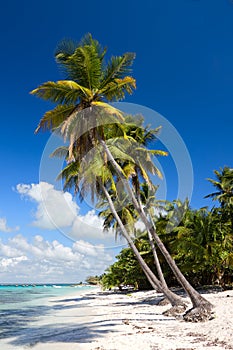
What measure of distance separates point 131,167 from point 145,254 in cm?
1550

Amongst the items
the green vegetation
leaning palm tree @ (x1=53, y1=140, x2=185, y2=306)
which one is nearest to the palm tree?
the green vegetation

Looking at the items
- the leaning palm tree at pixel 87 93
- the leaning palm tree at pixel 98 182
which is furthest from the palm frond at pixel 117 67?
the leaning palm tree at pixel 98 182

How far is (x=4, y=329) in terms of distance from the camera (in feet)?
45.5

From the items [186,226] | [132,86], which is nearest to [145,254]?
[186,226]

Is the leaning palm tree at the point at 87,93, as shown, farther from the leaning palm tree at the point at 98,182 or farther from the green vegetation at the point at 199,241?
the green vegetation at the point at 199,241

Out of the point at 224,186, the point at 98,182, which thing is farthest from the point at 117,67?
the point at 224,186

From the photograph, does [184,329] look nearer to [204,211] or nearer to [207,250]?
[207,250]

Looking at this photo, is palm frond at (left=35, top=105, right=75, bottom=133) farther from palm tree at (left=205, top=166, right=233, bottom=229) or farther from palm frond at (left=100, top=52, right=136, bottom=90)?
palm tree at (left=205, top=166, right=233, bottom=229)

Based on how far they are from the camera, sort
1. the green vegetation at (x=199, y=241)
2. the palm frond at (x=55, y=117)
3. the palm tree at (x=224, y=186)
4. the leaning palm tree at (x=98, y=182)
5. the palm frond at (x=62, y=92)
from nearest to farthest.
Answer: the palm frond at (x=62, y=92), the palm frond at (x=55, y=117), the leaning palm tree at (x=98, y=182), the green vegetation at (x=199, y=241), the palm tree at (x=224, y=186)

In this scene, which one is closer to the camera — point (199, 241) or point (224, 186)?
point (199, 241)

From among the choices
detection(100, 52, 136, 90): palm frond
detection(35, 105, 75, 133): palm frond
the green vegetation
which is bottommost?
the green vegetation

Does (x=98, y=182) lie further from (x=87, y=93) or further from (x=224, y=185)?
(x=224, y=185)

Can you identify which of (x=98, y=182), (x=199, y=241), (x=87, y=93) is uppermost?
(x=87, y=93)

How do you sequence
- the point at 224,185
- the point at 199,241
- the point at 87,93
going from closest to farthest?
the point at 87,93 < the point at 199,241 < the point at 224,185
